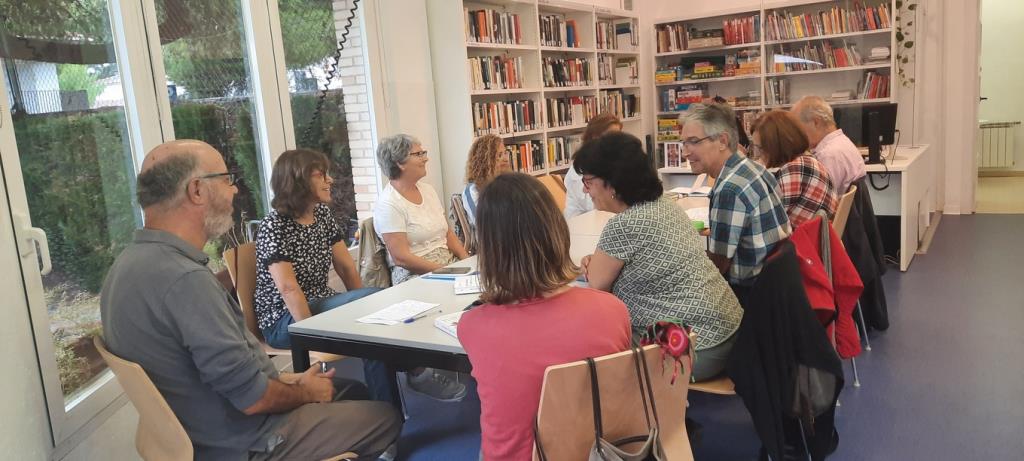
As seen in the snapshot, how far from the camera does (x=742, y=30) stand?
24.6 feet

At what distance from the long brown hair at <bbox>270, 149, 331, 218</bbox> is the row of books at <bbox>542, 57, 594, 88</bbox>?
3.53m

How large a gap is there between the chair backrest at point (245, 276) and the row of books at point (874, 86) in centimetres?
624

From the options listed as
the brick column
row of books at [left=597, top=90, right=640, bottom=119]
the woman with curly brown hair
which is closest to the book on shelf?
the woman with curly brown hair

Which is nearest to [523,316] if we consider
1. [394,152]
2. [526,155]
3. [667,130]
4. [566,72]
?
[394,152]

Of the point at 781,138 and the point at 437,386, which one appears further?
the point at 781,138

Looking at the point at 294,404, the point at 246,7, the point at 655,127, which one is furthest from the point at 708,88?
the point at 294,404

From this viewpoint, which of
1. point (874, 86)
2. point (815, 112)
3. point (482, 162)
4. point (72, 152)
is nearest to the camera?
point (72, 152)

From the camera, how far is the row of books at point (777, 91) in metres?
7.50

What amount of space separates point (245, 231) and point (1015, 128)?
379 inches

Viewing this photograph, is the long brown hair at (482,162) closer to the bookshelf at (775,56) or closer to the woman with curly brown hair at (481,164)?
the woman with curly brown hair at (481,164)

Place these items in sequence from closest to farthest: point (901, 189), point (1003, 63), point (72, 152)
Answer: point (72, 152) → point (901, 189) → point (1003, 63)

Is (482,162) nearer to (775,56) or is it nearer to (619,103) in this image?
(619,103)

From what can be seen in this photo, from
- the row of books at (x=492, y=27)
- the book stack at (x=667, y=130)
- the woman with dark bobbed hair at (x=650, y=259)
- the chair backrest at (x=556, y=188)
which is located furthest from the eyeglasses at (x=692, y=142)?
the book stack at (x=667, y=130)

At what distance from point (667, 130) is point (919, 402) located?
214 inches
